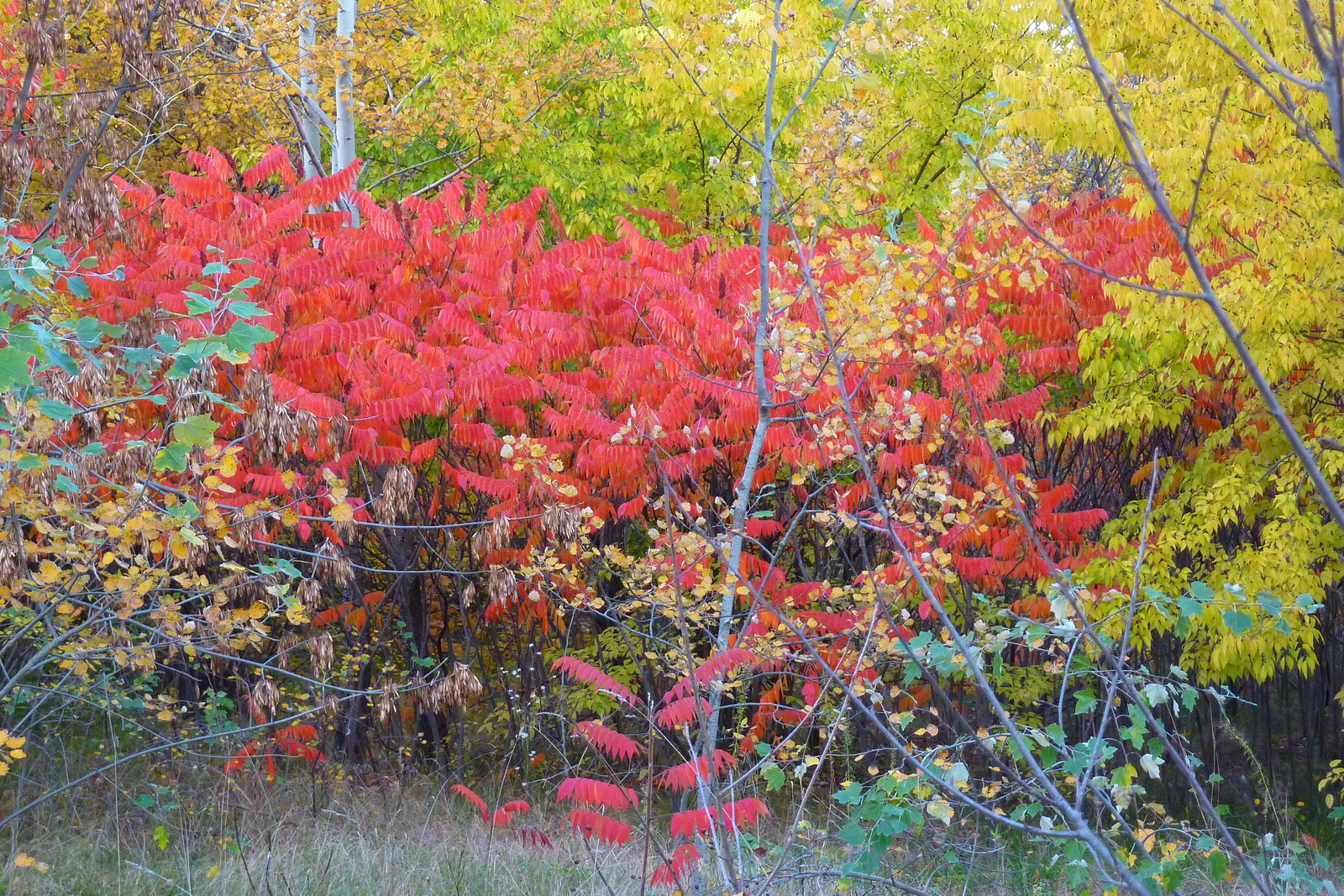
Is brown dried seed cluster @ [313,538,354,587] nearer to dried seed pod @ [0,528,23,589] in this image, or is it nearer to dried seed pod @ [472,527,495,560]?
dried seed pod @ [472,527,495,560]

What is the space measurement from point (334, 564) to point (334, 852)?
1.49 meters

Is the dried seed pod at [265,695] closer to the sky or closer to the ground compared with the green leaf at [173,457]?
closer to the ground

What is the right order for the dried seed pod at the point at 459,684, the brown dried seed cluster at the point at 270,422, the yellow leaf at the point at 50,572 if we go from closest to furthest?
1. the yellow leaf at the point at 50,572
2. the brown dried seed cluster at the point at 270,422
3. the dried seed pod at the point at 459,684

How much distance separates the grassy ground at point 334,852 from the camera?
17.1 feet

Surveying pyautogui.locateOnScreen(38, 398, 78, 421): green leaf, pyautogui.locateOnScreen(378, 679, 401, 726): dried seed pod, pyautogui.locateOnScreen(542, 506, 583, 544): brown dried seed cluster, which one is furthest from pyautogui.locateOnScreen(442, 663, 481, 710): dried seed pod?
pyautogui.locateOnScreen(38, 398, 78, 421): green leaf

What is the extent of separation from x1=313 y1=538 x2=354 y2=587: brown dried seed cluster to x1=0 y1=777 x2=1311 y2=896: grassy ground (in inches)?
51.1

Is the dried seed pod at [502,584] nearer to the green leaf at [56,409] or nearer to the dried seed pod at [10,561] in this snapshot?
the dried seed pod at [10,561]

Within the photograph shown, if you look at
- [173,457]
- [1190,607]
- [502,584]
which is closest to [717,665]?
[173,457]

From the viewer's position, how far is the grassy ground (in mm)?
5219

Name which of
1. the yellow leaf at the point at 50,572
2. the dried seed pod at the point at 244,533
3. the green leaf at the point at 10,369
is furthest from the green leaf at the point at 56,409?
the dried seed pod at the point at 244,533

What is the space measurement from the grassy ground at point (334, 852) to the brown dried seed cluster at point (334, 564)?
4.25 feet

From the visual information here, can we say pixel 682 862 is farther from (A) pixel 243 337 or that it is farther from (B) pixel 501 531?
(A) pixel 243 337

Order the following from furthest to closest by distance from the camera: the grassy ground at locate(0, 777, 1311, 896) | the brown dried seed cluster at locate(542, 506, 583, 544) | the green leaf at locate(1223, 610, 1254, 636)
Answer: the brown dried seed cluster at locate(542, 506, 583, 544) < the grassy ground at locate(0, 777, 1311, 896) < the green leaf at locate(1223, 610, 1254, 636)

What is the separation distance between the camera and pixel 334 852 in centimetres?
580
